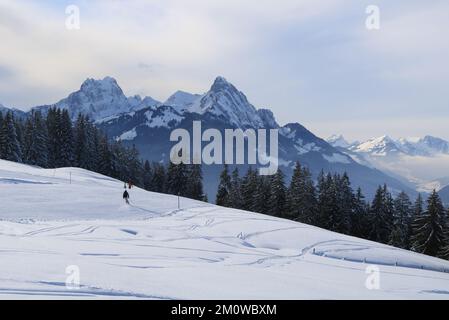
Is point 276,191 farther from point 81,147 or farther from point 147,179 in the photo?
point 147,179

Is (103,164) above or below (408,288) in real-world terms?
above

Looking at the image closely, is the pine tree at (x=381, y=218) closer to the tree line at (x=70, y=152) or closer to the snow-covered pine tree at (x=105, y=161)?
the tree line at (x=70, y=152)

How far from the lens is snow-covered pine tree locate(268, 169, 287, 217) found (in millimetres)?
66688

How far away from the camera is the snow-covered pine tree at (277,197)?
6669cm

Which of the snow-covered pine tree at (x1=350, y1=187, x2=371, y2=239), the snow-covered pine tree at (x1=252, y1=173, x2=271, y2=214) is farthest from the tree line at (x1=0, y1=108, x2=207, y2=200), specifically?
the snow-covered pine tree at (x1=350, y1=187, x2=371, y2=239)

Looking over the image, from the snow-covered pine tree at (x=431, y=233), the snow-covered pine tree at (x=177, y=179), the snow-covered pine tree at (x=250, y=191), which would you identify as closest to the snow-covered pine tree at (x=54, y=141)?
the snow-covered pine tree at (x=177, y=179)

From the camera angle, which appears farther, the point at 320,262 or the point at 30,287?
the point at 320,262

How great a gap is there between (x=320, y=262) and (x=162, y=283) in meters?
11.7

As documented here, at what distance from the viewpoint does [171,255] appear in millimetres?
20734

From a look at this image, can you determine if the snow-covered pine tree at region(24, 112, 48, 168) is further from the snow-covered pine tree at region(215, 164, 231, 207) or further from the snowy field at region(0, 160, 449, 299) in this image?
the snowy field at region(0, 160, 449, 299)

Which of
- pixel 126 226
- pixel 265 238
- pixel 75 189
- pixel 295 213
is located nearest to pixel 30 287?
pixel 126 226

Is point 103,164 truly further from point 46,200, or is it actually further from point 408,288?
point 408,288

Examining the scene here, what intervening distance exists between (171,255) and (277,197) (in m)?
47.4
